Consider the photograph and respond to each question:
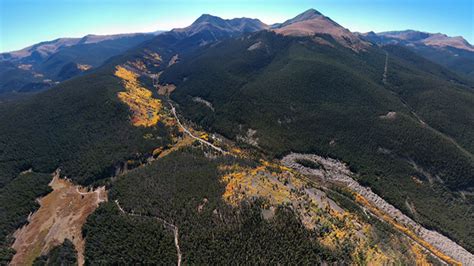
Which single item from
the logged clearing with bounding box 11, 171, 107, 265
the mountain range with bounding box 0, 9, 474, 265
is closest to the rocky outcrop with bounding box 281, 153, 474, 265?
the mountain range with bounding box 0, 9, 474, 265

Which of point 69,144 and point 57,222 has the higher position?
point 69,144

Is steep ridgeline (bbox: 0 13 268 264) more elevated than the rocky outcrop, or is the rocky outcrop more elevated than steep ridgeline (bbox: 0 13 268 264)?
steep ridgeline (bbox: 0 13 268 264)

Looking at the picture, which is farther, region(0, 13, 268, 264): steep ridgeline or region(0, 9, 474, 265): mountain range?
region(0, 13, 268, 264): steep ridgeline


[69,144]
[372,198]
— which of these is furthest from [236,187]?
[69,144]

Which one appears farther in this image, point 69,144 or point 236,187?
point 69,144

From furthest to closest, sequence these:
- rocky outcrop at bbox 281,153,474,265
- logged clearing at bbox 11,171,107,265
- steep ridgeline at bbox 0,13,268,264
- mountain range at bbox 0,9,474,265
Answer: steep ridgeline at bbox 0,13,268,264 → rocky outcrop at bbox 281,153,474,265 → logged clearing at bbox 11,171,107,265 → mountain range at bbox 0,9,474,265

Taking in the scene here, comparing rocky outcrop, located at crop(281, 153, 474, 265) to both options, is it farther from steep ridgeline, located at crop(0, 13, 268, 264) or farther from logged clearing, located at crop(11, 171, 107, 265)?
logged clearing, located at crop(11, 171, 107, 265)

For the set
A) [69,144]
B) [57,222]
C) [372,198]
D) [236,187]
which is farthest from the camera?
[69,144]

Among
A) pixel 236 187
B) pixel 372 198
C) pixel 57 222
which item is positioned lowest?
pixel 372 198

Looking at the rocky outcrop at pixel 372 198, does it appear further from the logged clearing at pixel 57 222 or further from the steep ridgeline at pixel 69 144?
the logged clearing at pixel 57 222

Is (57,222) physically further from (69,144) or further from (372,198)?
(372,198)

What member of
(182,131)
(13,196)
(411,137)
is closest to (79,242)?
(13,196)
